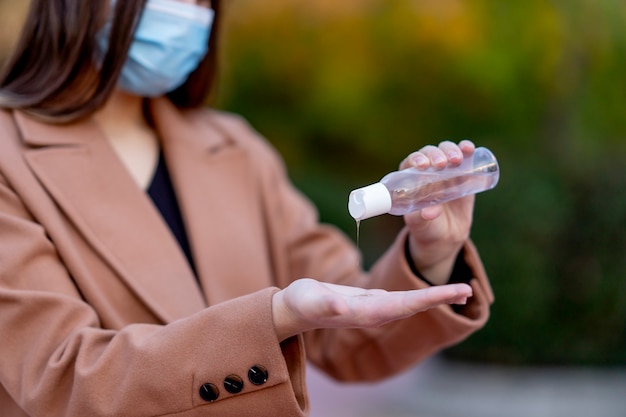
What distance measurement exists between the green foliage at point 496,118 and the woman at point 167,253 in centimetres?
285

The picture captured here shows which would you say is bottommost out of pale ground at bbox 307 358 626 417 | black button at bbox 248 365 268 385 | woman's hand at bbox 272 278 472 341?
pale ground at bbox 307 358 626 417

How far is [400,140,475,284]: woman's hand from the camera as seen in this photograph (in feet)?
6.03

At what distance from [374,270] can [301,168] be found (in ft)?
17.0

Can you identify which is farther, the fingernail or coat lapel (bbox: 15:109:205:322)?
coat lapel (bbox: 15:109:205:322)

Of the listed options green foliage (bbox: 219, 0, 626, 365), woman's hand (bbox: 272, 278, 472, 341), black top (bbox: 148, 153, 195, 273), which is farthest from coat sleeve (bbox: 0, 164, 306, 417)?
green foliage (bbox: 219, 0, 626, 365)

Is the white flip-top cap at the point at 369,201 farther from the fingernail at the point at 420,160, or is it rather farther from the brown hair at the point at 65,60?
the brown hair at the point at 65,60

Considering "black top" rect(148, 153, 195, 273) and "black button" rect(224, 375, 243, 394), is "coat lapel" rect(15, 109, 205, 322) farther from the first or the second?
"black button" rect(224, 375, 243, 394)

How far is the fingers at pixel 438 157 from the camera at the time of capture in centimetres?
175

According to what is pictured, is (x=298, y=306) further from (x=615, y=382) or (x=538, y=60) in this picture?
(x=538, y=60)

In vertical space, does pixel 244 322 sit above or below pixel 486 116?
above

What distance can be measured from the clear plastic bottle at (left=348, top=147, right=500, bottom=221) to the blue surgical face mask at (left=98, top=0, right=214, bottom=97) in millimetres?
777

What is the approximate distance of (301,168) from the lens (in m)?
7.35

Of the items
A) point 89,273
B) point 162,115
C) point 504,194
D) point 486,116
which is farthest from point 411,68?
point 89,273

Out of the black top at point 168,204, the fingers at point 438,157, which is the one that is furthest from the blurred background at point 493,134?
the fingers at point 438,157
